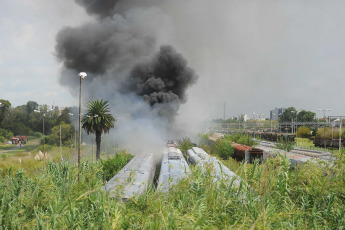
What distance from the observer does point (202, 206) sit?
8.36 m

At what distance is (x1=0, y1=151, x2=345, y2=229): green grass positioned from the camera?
787 cm

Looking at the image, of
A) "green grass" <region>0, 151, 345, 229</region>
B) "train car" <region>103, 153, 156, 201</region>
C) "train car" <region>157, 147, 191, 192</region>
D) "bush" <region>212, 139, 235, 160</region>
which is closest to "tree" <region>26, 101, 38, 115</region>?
"bush" <region>212, 139, 235, 160</region>

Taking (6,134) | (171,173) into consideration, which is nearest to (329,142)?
(171,173)

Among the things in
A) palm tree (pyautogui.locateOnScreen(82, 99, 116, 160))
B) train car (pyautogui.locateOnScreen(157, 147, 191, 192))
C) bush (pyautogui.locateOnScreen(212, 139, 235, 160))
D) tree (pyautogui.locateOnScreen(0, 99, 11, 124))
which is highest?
tree (pyautogui.locateOnScreen(0, 99, 11, 124))

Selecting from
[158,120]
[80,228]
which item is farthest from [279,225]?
[158,120]

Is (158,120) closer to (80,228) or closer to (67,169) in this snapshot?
(67,169)

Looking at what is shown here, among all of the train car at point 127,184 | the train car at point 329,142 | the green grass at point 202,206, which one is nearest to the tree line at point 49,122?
the train car at point 127,184

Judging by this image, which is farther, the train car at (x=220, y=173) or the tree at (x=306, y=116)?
the tree at (x=306, y=116)

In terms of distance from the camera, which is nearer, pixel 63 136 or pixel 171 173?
pixel 171 173

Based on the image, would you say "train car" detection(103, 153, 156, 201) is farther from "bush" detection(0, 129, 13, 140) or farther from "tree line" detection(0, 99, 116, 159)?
"bush" detection(0, 129, 13, 140)

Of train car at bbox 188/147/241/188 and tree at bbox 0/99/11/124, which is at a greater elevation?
tree at bbox 0/99/11/124

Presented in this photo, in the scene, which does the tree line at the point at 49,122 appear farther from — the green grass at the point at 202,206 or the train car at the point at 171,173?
the green grass at the point at 202,206

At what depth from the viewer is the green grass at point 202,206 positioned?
25.8 ft

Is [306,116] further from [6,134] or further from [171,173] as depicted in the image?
[171,173]
